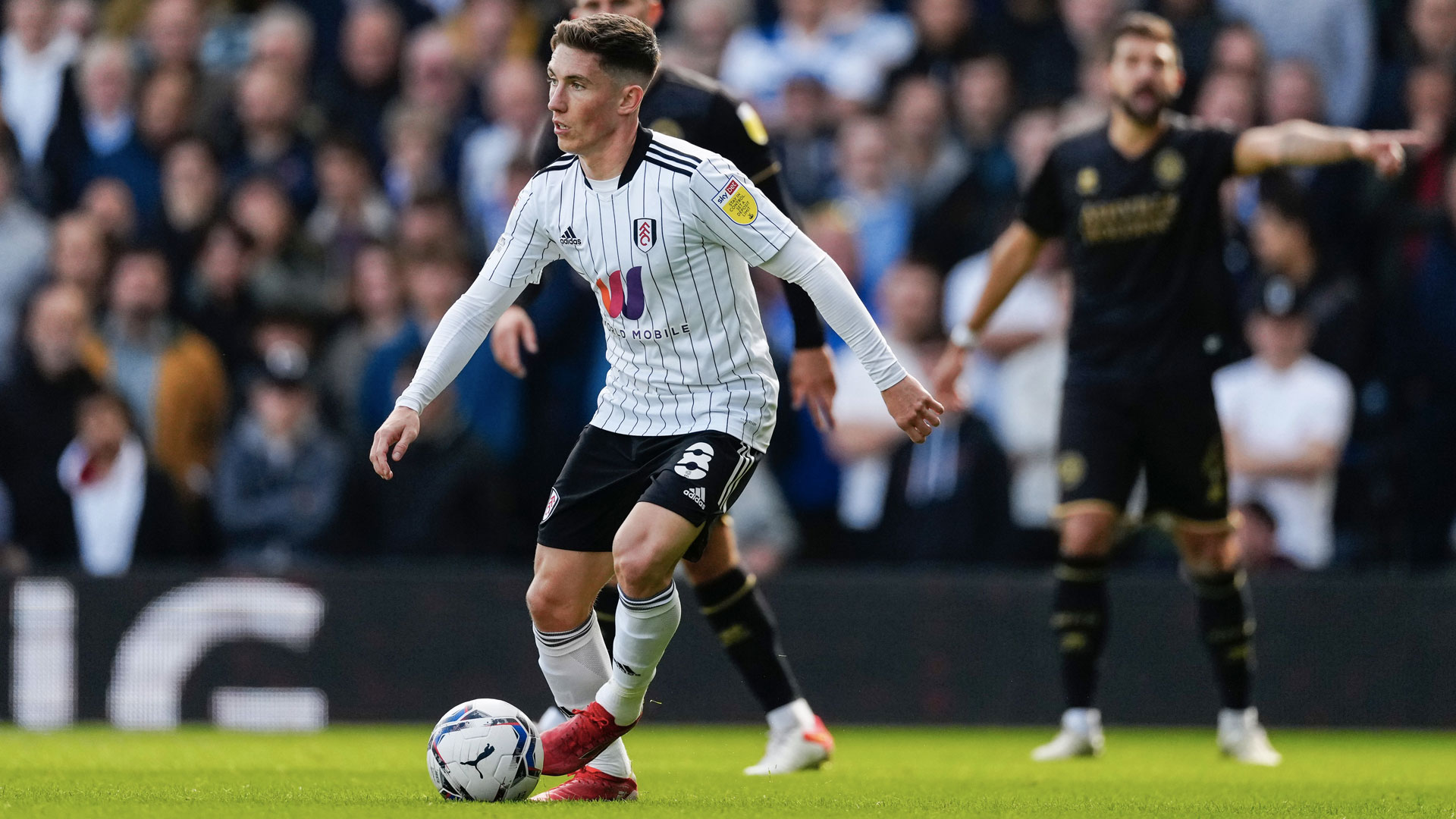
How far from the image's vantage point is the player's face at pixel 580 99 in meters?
5.16

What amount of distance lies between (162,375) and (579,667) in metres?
5.60

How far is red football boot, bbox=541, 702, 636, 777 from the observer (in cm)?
511

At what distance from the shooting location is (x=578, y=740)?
5.11 metres

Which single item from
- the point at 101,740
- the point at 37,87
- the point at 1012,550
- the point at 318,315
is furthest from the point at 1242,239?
the point at 37,87

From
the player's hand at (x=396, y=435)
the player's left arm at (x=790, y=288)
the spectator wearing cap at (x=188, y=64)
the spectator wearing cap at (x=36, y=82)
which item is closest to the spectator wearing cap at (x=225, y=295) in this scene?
the spectator wearing cap at (x=188, y=64)

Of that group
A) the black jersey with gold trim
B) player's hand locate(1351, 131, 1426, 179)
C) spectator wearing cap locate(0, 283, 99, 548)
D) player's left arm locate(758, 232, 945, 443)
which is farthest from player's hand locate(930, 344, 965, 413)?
spectator wearing cap locate(0, 283, 99, 548)

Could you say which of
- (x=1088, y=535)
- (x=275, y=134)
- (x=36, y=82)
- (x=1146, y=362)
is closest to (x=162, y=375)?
(x=275, y=134)

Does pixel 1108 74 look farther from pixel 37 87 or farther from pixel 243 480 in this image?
pixel 37 87

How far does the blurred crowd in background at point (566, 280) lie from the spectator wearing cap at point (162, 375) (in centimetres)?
2

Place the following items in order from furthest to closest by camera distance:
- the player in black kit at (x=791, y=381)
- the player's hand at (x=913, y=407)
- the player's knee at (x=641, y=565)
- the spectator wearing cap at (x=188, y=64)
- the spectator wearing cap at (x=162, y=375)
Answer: the spectator wearing cap at (x=188, y=64) → the spectator wearing cap at (x=162, y=375) → the player in black kit at (x=791, y=381) → the player's knee at (x=641, y=565) → the player's hand at (x=913, y=407)

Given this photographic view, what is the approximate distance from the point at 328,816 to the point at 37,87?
826cm

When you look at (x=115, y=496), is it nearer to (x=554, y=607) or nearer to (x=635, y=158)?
(x=554, y=607)

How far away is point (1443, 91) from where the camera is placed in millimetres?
9664

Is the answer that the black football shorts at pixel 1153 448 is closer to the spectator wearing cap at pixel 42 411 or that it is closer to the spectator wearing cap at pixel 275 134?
the spectator wearing cap at pixel 42 411
